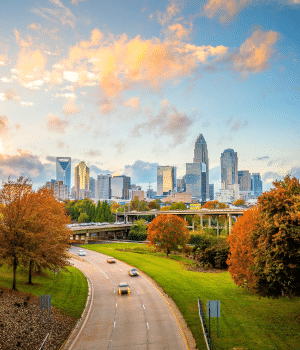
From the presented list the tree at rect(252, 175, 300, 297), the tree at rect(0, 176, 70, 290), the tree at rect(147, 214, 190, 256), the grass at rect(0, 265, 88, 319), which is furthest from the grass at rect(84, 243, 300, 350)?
the tree at rect(147, 214, 190, 256)

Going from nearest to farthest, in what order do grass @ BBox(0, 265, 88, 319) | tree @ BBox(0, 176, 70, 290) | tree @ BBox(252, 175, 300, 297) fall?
tree @ BBox(252, 175, 300, 297) → tree @ BBox(0, 176, 70, 290) → grass @ BBox(0, 265, 88, 319)

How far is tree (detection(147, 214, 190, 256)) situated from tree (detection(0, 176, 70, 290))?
39.2 metres

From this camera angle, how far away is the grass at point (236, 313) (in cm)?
2091

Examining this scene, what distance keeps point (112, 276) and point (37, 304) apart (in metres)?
21.1

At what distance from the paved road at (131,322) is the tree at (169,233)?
27.5 meters

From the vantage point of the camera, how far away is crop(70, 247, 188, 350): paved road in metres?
21.1

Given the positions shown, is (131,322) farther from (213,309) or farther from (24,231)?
(24,231)

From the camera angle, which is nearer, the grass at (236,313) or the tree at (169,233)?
the grass at (236,313)

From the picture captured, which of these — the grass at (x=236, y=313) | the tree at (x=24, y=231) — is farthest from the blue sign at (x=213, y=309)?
the tree at (x=24, y=231)

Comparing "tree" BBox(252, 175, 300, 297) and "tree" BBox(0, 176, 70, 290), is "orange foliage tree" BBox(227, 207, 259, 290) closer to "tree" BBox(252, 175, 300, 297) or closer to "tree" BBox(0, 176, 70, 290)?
"tree" BBox(252, 175, 300, 297)

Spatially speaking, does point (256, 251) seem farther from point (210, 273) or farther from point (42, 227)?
point (210, 273)

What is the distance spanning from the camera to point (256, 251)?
78.1 ft

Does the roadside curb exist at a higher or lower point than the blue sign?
lower

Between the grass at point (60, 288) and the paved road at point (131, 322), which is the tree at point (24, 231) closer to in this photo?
the grass at point (60, 288)
